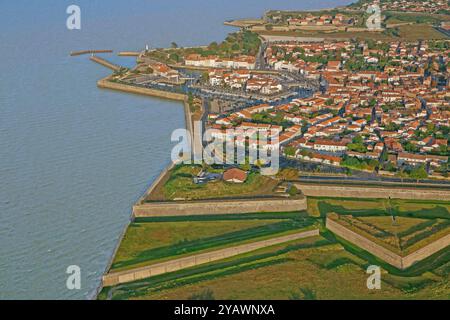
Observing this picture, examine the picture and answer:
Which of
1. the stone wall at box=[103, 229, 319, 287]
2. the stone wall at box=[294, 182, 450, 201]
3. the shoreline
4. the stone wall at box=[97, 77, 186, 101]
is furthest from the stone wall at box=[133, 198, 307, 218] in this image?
the stone wall at box=[97, 77, 186, 101]

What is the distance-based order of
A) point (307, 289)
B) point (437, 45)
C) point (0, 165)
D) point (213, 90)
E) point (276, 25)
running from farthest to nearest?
point (276, 25)
point (437, 45)
point (213, 90)
point (0, 165)
point (307, 289)

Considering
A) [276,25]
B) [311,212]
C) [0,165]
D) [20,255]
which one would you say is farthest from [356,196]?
[276,25]

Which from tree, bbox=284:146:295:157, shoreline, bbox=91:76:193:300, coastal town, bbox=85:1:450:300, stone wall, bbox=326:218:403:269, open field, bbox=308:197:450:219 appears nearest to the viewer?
coastal town, bbox=85:1:450:300

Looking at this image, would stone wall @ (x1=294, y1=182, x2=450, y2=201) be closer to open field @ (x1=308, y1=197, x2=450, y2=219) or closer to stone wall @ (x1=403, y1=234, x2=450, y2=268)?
open field @ (x1=308, y1=197, x2=450, y2=219)

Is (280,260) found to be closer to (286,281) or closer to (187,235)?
(286,281)

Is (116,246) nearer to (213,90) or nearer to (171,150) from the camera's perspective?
(171,150)

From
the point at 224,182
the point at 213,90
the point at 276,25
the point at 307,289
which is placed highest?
the point at 276,25
